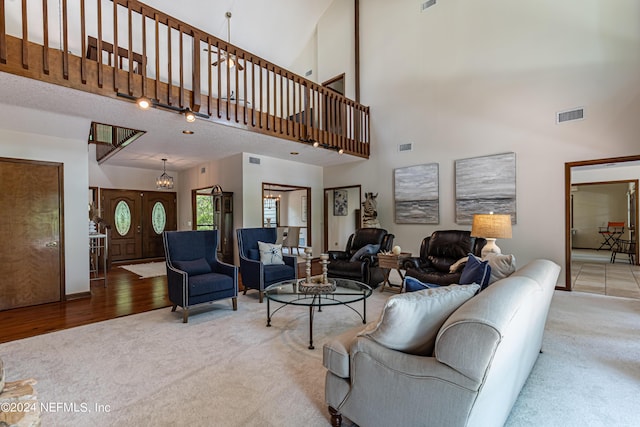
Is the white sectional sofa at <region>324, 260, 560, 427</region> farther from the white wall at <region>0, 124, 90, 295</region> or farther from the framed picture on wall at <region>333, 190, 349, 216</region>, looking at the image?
the framed picture on wall at <region>333, 190, 349, 216</region>

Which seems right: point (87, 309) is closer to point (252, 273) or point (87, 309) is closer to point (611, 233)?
point (252, 273)

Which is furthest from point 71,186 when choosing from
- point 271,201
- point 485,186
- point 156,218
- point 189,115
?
point 271,201

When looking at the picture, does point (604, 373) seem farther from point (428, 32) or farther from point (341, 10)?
point (341, 10)

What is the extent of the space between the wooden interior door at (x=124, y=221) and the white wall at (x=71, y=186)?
11.1ft

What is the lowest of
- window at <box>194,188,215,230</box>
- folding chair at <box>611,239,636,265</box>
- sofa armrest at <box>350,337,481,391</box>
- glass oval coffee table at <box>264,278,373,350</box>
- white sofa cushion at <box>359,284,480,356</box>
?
folding chair at <box>611,239,636,265</box>

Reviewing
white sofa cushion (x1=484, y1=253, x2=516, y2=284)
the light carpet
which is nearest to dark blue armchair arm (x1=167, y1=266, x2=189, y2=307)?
the light carpet

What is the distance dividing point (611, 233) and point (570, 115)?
6.50 metres

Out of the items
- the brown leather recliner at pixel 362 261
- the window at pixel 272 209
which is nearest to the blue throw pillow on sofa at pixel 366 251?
the brown leather recliner at pixel 362 261

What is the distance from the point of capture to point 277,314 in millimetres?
3656

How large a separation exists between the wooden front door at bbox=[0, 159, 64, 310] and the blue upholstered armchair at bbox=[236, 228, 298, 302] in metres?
2.63

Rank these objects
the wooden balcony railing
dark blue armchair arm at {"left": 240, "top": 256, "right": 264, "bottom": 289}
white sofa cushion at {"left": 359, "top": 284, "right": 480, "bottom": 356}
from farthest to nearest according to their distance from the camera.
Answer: dark blue armchair arm at {"left": 240, "top": 256, "right": 264, "bottom": 289} < the wooden balcony railing < white sofa cushion at {"left": 359, "top": 284, "right": 480, "bottom": 356}

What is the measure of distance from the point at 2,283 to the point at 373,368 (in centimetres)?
511

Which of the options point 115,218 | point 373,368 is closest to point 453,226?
point 373,368

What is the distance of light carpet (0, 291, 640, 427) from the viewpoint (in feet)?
6.11
